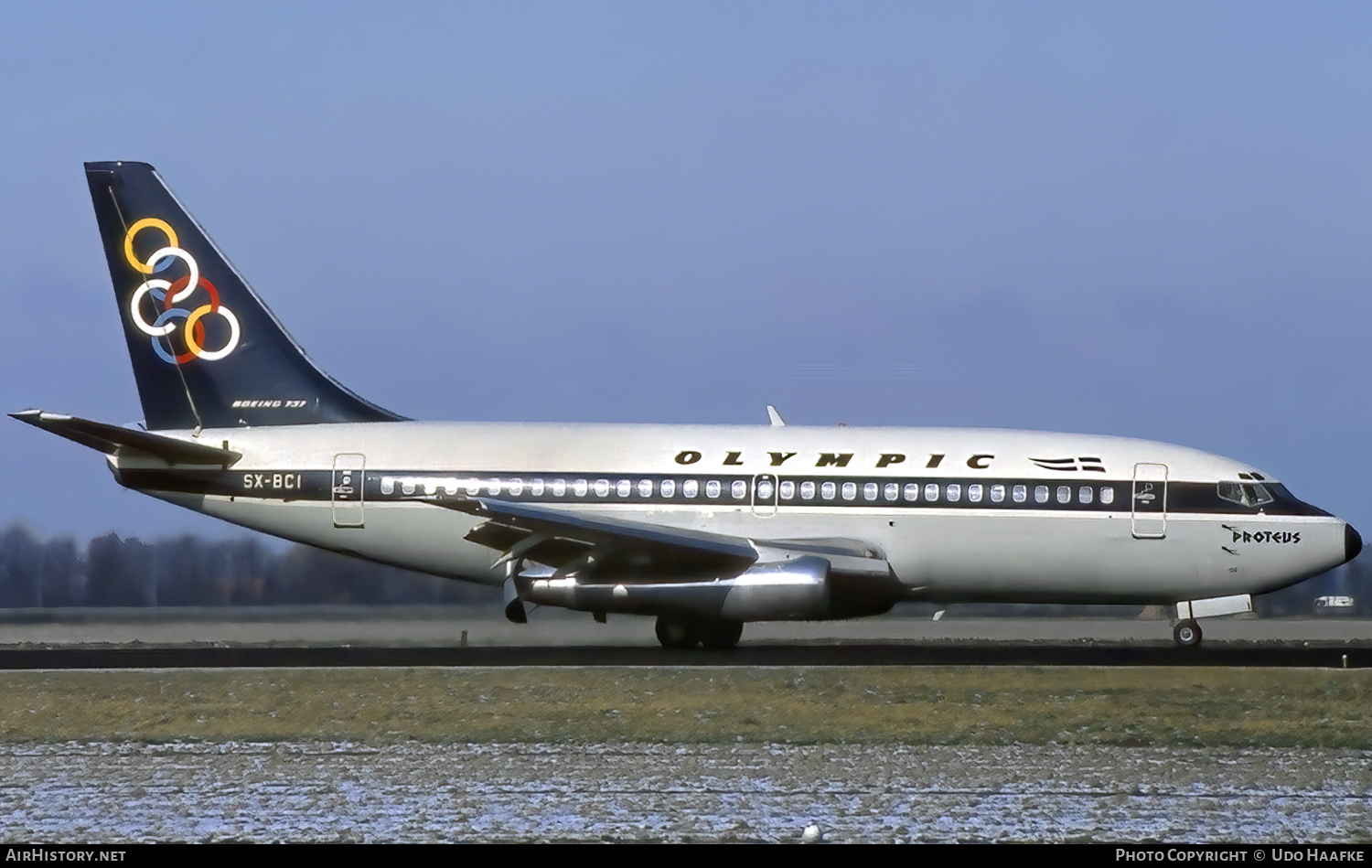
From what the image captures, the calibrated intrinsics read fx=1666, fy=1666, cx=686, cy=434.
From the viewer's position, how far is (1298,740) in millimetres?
16000

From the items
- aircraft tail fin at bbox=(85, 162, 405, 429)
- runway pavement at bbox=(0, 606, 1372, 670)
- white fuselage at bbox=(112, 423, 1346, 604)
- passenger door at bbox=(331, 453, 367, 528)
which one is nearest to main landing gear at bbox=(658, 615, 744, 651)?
runway pavement at bbox=(0, 606, 1372, 670)

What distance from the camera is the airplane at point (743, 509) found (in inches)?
973

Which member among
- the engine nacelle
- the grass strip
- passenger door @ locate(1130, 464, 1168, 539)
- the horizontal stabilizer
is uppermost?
the horizontal stabilizer

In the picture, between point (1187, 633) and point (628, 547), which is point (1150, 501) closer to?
point (1187, 633)

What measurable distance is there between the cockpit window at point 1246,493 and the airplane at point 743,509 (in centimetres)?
3

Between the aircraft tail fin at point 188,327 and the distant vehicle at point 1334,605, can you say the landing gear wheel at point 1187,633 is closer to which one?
the distant vehicle at point 1334,605

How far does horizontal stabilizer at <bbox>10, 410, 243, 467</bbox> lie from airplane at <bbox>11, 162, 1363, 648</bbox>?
0.03 m

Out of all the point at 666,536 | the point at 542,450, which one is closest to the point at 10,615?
the point at 542,450

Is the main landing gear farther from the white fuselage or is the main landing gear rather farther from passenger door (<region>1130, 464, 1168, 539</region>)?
passenger door (<region>1130, 464, 1168, 539</region>)

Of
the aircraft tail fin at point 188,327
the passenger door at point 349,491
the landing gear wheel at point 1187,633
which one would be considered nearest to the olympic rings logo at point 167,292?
the aircraft tail fin at point 188,327

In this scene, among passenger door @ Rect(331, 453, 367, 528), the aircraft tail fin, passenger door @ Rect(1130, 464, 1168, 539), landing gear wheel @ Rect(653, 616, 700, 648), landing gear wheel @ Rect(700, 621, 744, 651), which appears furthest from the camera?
the aircraft tail fin

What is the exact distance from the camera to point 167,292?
1109 inches

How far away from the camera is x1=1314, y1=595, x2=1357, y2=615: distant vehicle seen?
37.3m
